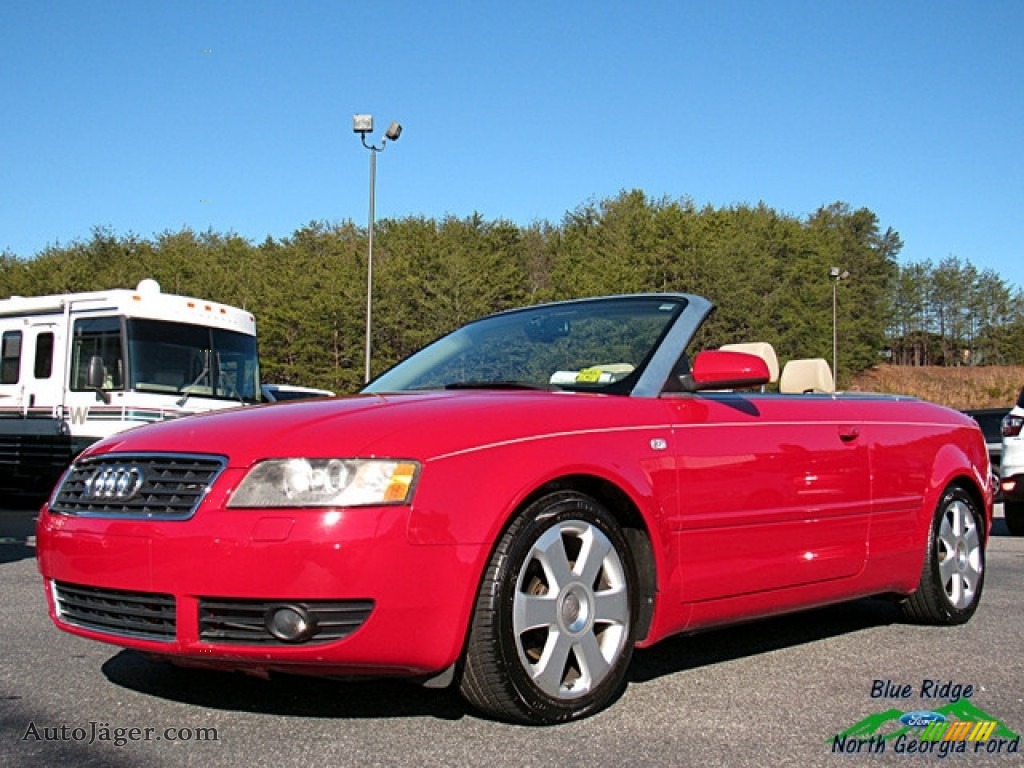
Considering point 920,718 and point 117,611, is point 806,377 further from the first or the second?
point 117,611

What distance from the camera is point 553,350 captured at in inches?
179

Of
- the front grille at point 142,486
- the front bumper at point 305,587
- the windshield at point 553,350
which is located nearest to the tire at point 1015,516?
the windshield at point 553,350

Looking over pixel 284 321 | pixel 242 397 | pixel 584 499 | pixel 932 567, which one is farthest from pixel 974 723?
pixel 284 321

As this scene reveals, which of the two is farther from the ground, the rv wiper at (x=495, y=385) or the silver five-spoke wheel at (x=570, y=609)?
the rv wiper at (x=495, y=385)

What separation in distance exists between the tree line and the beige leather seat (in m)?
37.2

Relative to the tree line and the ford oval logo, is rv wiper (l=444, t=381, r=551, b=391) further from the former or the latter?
the tree line

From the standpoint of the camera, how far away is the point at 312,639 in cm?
316

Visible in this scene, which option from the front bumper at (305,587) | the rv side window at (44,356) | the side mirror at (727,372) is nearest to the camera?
the front bumper at (305,587)

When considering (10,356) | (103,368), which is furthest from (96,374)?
(10,356)

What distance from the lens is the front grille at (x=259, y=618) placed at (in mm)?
3133

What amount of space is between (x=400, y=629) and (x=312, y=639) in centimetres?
26

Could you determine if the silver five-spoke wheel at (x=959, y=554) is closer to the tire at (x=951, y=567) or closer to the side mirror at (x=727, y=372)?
the tire at (x=951, y=567)

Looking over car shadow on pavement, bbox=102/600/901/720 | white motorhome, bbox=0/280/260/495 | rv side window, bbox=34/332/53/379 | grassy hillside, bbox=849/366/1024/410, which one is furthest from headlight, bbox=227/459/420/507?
grassy hillside, bbox=849/366/1024/410

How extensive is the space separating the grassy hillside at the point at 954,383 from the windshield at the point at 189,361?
116ft
